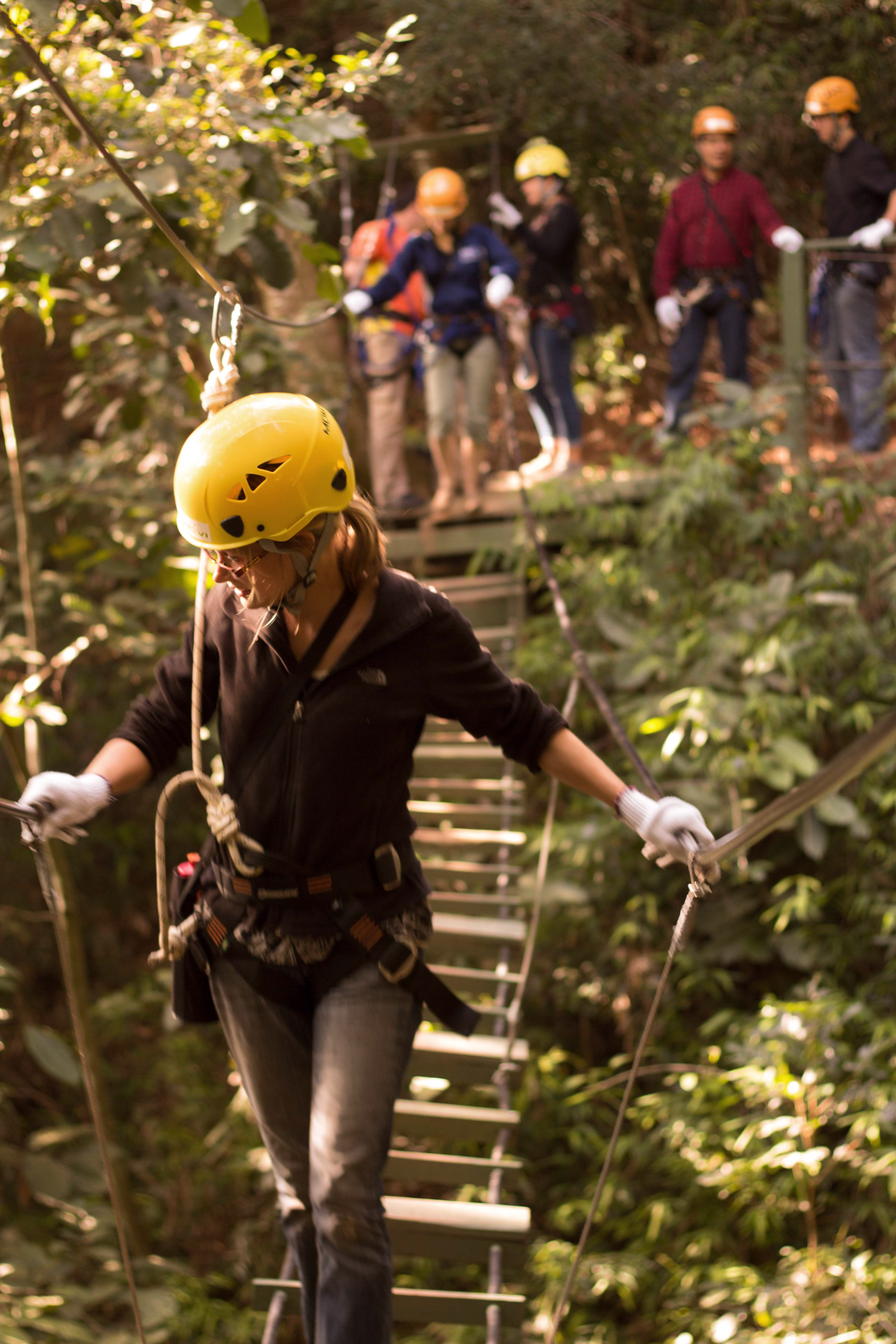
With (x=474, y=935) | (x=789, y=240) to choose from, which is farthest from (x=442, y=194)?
(x=474, y=935)

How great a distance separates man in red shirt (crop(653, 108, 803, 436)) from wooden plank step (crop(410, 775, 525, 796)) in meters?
1.78

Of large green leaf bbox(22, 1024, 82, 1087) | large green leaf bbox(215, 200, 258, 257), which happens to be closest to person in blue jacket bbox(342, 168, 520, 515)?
large green leaf bbox(215, 200, 258, 257)

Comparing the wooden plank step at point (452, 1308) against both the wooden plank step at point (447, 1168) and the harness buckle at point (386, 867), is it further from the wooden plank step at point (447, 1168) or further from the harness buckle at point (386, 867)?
the harness buckle at point (386, 867)

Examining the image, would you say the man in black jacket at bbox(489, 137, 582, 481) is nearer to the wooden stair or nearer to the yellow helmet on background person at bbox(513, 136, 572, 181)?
the yellow helmet on background person at bbox(513, 136, 572, 181)

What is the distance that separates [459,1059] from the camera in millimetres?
3086

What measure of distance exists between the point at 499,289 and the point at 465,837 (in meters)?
2.17

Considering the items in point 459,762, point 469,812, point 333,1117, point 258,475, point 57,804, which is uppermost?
point 258,475

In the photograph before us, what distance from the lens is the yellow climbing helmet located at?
1534mm

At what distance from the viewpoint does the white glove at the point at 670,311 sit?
198 inches

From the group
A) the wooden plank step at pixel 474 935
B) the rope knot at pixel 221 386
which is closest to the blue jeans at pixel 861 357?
the wooden plank step at pixel 474 935

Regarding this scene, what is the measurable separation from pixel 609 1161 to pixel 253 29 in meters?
2.15

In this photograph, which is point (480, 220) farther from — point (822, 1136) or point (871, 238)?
point (822, 1136)

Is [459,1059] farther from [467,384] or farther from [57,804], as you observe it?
[467,384]

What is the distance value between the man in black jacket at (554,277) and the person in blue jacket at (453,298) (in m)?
0.35
